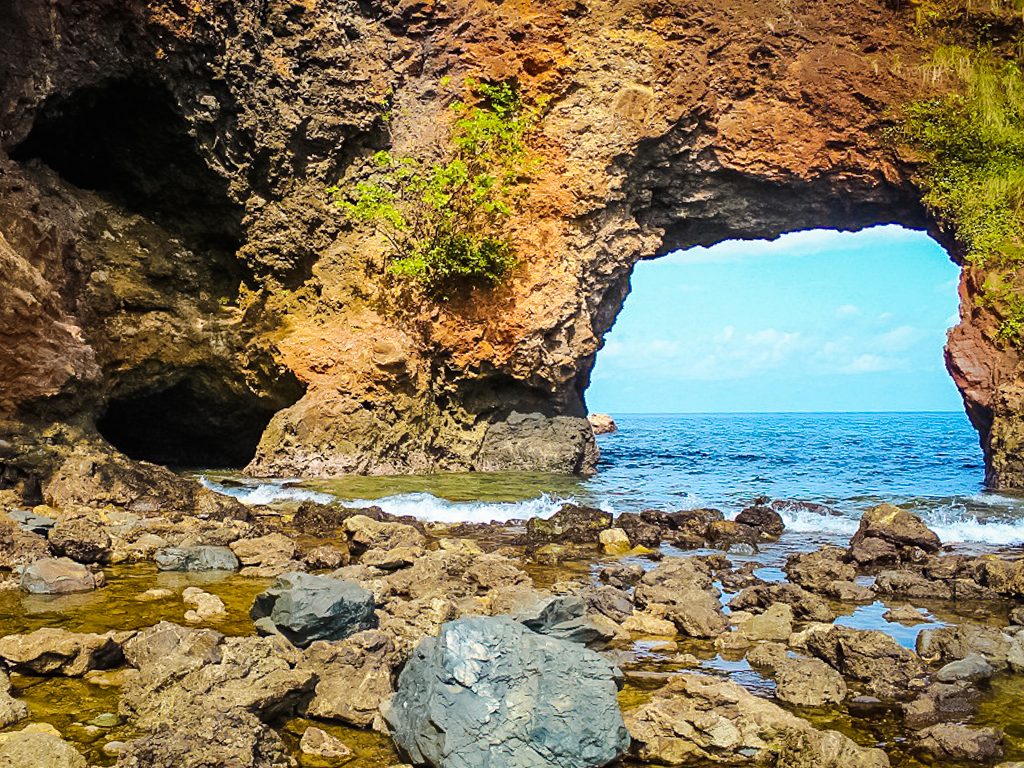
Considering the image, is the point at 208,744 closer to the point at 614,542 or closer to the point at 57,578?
the point at 57,578

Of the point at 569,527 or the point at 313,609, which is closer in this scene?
the point at 313,609

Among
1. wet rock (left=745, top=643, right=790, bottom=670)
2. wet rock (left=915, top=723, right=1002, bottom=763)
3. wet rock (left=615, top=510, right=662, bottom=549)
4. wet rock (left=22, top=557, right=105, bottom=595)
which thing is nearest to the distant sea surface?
wet rock (left=615, top=510, right=662, bottom=549)

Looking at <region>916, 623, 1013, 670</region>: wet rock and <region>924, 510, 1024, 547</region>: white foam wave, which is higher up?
<region>916, 623, 1013, 670</region>: wet rock

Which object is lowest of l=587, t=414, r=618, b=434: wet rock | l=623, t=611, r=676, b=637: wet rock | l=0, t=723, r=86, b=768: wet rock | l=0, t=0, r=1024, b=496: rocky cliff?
l=587, t=414, r=618, b=434: wet rock

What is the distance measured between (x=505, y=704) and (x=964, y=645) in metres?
4.27

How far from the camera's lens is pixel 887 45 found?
2288 centimetres

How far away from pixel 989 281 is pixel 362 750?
21928 mm

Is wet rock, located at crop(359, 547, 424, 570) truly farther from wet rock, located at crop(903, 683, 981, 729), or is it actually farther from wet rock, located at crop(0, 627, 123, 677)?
wet rock, located at crop(903, 683, 981, 729)

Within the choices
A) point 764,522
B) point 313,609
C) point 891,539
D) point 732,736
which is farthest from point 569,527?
point 732,736

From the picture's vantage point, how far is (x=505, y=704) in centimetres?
452

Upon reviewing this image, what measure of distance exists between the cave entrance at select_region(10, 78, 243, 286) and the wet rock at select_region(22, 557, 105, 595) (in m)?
12.6

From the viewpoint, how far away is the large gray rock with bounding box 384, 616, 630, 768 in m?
Result: 4.38

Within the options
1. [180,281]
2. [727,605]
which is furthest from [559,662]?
[180,281]

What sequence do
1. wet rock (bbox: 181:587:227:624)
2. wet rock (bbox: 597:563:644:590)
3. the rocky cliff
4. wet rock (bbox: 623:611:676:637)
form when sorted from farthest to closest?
the rocky cliff → wet rock (bbox: 597:563:644:590) → wet rock (bbox: 623:611:676:637) → wet rock (bbox: 181:587:227:624)
